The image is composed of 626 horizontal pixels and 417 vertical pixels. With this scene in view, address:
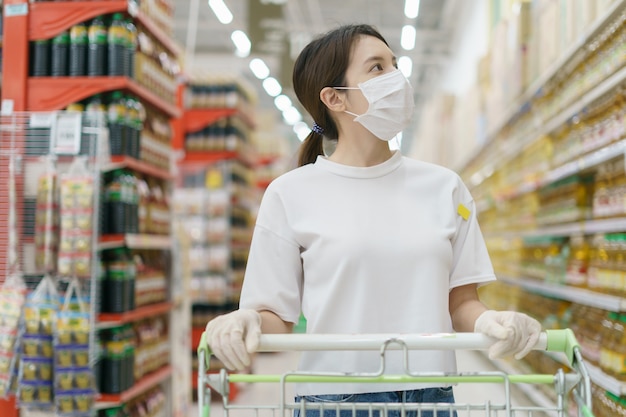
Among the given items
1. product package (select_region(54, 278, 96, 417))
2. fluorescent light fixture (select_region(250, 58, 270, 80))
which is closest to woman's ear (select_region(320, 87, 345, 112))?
product package (select_region(54, 278, 96, 417))

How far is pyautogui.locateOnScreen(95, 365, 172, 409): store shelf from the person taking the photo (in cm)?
387

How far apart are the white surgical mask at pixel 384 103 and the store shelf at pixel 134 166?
7.45ft

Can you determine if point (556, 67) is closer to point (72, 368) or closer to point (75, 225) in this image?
point (75, 225)

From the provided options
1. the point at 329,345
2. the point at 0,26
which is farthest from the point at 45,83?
the point at 329,345

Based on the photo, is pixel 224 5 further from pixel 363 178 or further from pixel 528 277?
pixel 363 178

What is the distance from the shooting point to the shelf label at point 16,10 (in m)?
3.90

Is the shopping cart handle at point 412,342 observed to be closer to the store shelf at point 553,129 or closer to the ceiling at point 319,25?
the store shelf at point 553,129

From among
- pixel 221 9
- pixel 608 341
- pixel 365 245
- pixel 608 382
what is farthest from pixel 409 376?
pixel 221 9

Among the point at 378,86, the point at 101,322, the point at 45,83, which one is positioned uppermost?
the point at 45,83

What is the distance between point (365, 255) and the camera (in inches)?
63.8

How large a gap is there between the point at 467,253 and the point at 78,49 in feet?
9.48

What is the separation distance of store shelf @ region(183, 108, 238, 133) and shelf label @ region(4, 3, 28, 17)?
3.05m

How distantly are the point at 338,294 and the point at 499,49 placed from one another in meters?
5.60

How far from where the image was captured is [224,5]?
9195 millimetres
